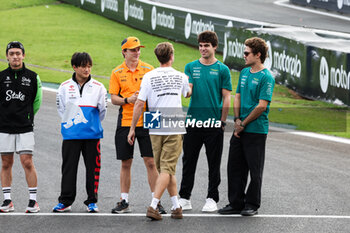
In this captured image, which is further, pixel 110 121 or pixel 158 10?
pixel 158 10

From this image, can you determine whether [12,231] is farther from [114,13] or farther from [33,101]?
[114,13]

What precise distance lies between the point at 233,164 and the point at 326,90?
33.6ft

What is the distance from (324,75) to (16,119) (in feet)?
38.2

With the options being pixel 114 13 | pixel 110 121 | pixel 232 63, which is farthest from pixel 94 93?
pixel 114 13

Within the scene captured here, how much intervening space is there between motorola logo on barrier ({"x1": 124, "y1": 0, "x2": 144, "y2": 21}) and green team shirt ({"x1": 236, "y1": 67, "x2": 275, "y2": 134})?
2628 centimetres

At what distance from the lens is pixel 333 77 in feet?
57.6

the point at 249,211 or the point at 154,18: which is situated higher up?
the point at 154,18

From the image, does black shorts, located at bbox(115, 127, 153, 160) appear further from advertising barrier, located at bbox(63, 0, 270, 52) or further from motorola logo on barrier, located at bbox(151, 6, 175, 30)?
motorola logo on barrier, located at bbox(151, 6, 175, 30)

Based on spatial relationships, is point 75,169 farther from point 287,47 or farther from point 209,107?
point 287,47

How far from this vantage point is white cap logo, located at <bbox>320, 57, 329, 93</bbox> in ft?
58.7

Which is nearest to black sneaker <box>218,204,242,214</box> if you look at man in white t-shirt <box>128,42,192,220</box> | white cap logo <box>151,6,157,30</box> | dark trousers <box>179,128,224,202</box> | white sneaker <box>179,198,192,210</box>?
dark trousers <box>179,128,224,202</box>

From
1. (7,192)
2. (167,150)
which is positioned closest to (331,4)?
(167,150)

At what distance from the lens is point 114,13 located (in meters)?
37.5

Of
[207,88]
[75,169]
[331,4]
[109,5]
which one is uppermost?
[331,4]
